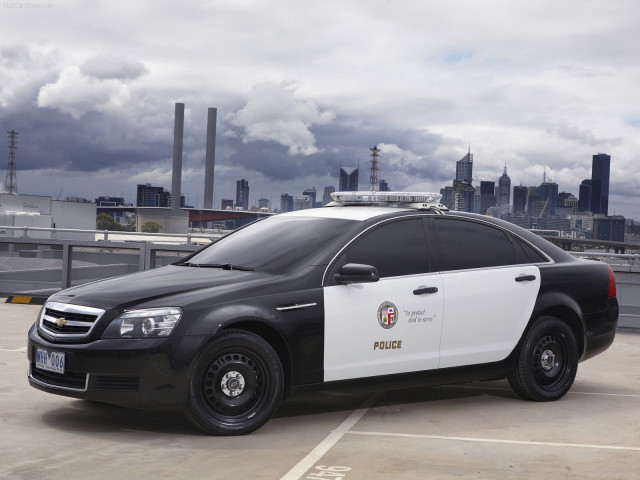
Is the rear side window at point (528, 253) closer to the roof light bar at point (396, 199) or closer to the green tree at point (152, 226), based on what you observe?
the roof light bar at point (396, 199)

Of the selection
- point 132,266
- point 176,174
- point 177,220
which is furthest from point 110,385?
point 176,174

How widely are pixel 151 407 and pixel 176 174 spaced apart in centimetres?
17842

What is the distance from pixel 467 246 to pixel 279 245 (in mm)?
1605

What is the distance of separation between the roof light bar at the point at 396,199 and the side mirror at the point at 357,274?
4.05 feet

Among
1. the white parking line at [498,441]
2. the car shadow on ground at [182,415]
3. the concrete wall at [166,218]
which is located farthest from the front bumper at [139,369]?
the concrete wall at [166,218]

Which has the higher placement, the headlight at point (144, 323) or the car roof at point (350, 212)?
the car roof at point (350, 212)

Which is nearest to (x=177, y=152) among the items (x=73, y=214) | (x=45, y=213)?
(x=73, y=214)

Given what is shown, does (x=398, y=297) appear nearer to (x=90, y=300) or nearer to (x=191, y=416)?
(x=191, y=416)

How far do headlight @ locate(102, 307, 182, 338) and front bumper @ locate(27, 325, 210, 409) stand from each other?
5cm

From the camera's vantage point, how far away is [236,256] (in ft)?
22.7

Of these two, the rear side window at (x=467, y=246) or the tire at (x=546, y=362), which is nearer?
the rear side window at (x=467, y=246)

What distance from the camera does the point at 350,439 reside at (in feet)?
19.6

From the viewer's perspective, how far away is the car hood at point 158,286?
598 centimetres

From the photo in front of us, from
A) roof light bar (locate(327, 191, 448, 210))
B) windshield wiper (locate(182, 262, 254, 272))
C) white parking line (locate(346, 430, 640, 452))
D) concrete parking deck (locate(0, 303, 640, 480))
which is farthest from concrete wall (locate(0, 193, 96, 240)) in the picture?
white parking line (locate(346, 430, 640, 452))
